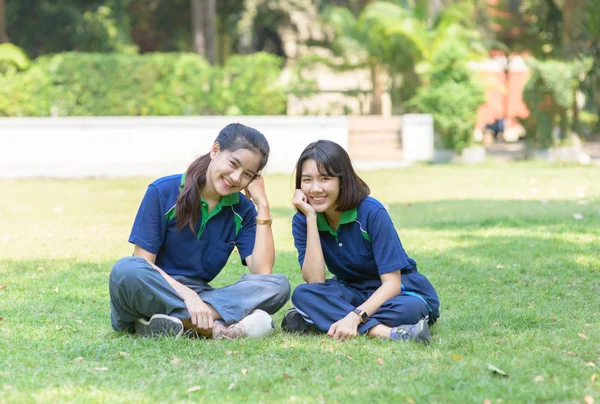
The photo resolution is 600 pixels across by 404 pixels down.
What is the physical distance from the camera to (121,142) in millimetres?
15789

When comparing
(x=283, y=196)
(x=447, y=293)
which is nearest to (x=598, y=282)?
(x=447, y=293)

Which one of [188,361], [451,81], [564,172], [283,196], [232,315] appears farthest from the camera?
[451,81]

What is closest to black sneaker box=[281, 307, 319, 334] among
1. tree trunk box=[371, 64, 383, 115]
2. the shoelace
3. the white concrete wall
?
the shoelace

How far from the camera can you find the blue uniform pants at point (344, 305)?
176 inches

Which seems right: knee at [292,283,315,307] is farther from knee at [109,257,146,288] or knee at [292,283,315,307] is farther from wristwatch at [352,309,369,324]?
knee at [109,257,146,288]

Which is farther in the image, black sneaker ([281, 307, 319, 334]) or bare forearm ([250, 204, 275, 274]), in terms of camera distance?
black sneaker ([281, 307, 319, 334])

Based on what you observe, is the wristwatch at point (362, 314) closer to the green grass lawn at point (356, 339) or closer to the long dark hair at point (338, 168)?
the green grass lawn at point (356, 339)

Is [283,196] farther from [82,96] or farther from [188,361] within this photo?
[188,361]

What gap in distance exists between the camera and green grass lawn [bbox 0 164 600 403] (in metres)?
3.49

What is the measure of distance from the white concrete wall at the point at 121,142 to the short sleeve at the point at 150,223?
11.1 meters

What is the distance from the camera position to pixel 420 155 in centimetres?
1727

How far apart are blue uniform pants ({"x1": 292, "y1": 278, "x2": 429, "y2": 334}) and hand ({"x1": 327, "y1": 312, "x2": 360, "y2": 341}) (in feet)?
0.31

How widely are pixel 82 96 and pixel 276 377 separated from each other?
14916 mm

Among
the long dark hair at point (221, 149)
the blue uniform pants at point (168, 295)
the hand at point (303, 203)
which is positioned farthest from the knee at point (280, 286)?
the long dark hair at point (221, 149)
